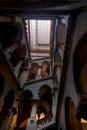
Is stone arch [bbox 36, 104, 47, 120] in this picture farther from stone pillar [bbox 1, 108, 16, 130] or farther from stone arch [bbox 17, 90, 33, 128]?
stone pillar [bbox 1, 108, 16, 130]

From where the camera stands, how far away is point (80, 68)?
6.76m

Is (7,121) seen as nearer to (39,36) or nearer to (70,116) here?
(70,116)

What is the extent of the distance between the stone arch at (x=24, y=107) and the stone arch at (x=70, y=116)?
17.8 ft

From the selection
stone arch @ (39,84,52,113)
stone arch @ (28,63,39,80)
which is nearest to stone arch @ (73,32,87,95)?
stone arch @ (39,84,52,113)

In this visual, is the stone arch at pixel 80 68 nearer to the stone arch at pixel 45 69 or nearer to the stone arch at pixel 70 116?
the stone arch at pixel 70 116

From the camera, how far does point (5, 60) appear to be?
393 inches

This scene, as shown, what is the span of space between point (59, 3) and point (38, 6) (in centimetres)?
91

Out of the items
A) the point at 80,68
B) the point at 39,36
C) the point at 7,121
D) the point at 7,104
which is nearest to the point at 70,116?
the point at 80,68

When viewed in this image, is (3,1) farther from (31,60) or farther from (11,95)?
(31,60)

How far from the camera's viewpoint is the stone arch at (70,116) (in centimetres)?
833

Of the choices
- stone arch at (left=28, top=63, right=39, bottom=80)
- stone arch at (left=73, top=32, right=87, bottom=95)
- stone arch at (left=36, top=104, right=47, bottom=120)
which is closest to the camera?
stone arch at (left=73, top=32, right=87, bottom=95)

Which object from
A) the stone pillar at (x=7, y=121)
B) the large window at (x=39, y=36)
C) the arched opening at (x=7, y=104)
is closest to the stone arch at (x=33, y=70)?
the large window at (x=39, y=36)

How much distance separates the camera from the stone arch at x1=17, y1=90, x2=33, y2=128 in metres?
13.7

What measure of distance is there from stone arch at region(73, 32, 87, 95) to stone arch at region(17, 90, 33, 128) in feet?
24.6
